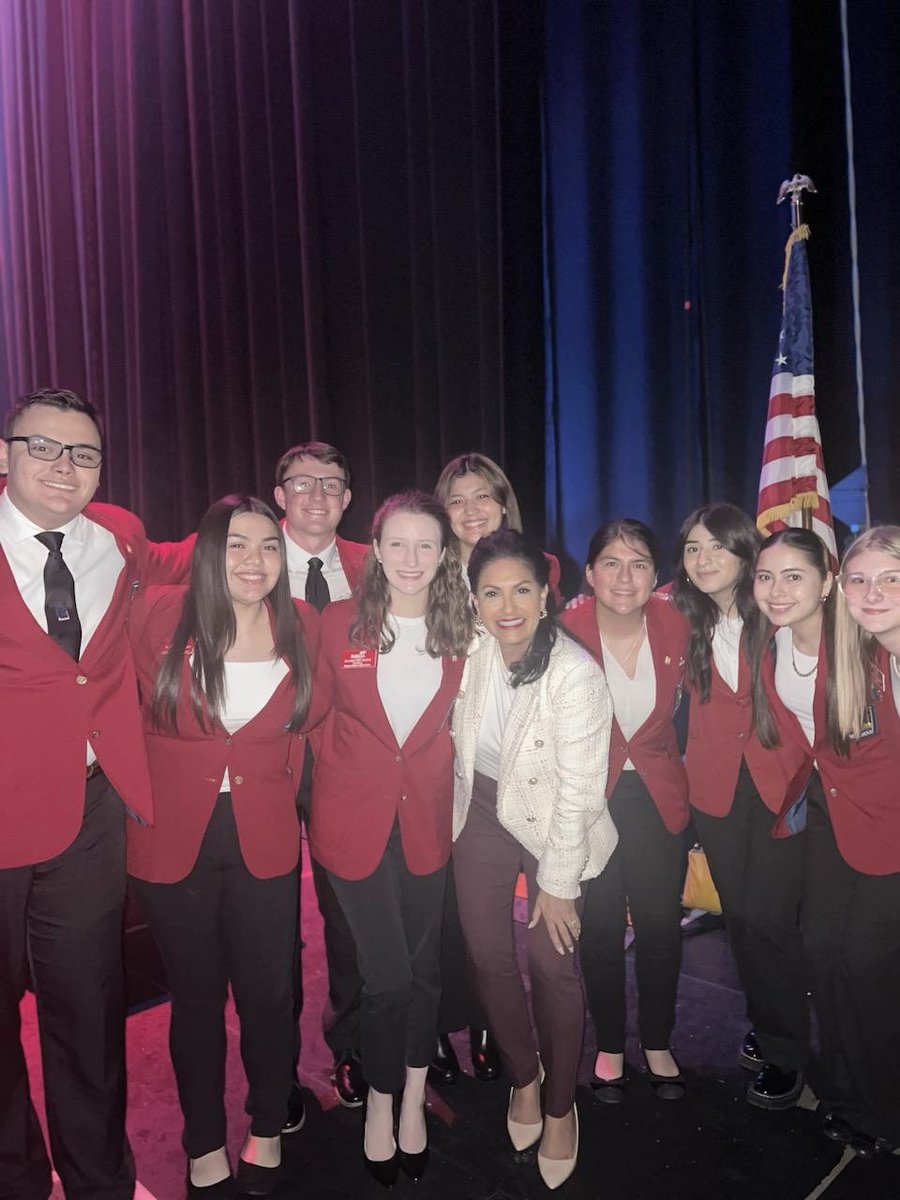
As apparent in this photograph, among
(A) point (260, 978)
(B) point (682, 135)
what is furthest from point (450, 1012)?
(B) point (682, 135)

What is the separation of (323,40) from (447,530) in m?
3.83

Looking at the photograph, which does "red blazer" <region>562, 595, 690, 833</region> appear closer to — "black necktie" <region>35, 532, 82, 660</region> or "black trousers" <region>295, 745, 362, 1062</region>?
"black trousers" <region>295, 745, 362, 1062</region>

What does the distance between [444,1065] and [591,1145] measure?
0.51 m

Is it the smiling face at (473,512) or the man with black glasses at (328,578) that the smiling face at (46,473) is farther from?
the smiling face at (473,512)

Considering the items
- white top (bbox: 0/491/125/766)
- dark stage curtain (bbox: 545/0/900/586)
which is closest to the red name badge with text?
white top (bbox: 0/491/125/766)

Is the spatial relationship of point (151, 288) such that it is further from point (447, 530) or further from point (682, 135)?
point (447, 530)

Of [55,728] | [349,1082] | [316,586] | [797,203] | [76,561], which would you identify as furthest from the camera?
[797,203]

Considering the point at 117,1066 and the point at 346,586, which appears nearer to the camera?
the point at 117,1066

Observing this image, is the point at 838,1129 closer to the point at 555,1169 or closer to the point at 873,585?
the point at 555,1169

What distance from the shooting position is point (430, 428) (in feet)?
15.8

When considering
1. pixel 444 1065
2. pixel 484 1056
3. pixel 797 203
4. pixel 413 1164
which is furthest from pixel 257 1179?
pixel 797 203

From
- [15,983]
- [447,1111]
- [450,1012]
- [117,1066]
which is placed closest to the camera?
[15,983]

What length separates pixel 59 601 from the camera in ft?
6.20

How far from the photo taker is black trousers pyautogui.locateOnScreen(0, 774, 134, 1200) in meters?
1.90
